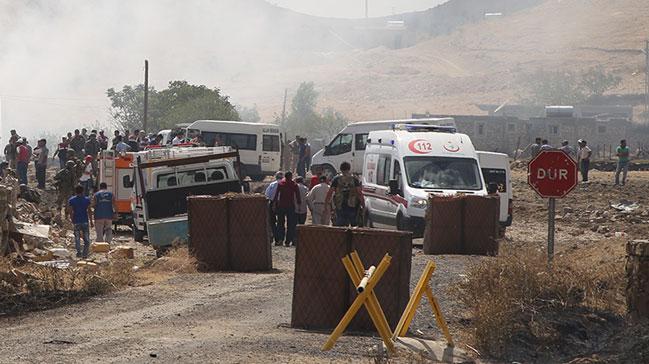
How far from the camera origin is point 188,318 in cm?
1362

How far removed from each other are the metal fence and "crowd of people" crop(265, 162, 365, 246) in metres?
1.51

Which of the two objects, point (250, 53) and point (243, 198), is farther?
point (250, 53)

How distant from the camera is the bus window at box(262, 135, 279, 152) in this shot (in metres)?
43.3

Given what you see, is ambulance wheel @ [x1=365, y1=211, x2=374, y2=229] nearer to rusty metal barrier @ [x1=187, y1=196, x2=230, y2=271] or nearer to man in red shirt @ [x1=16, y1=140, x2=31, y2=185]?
rusty metal barrier @ [x1=187, y1=196, x2=230, y2=271]

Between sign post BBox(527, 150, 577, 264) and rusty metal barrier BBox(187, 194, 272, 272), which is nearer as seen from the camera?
sign post BBox(527, 150, 577, 264)

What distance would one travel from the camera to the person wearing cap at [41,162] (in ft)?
119

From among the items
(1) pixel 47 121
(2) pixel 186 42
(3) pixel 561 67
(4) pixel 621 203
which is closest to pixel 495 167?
(4) pixel 621 203

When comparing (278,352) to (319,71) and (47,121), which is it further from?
(319,71)

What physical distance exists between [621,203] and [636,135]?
51.9m

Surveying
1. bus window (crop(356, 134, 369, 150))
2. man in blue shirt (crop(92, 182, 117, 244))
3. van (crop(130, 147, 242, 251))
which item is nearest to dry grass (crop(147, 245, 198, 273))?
van (crop(130, 147, 242, 251))

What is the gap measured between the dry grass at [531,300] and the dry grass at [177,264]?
4.58 meters

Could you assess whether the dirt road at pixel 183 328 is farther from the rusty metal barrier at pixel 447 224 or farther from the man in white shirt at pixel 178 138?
the man in white shirt at pixel 178 138

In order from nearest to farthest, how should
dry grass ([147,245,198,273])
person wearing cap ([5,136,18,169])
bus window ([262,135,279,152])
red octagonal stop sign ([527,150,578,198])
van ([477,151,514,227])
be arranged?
red octagonal stop sign ([527,150,578,198])
dry grass ([147,245,198,273])
van ([477,151,514,227])
person wearing cap ([5,136,18,169])
bus window ([262,135,279,152])

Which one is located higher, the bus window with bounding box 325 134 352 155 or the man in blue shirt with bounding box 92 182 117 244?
the bus window with bounding box 325 134 352 155
